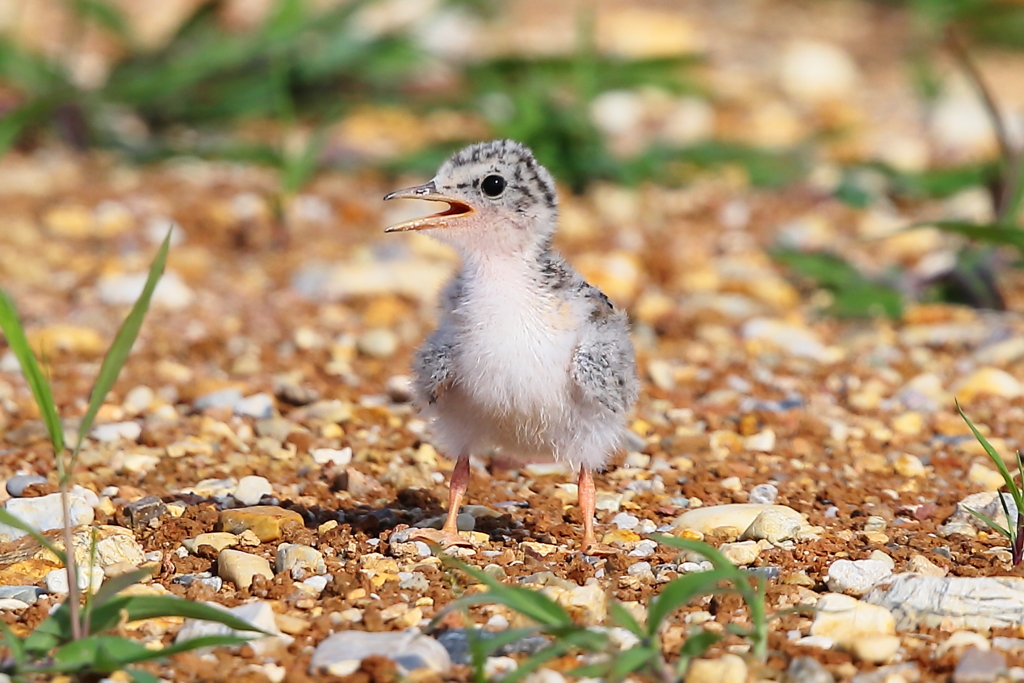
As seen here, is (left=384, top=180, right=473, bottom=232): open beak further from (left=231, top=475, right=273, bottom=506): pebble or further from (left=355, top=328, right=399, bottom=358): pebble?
(left=355, top=328, right=399, bottom=358): pebble

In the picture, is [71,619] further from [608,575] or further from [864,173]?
[864,173]

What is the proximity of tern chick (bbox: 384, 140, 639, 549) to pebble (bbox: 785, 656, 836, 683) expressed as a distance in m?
0.77

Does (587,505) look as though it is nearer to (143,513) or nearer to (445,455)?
(445,455)

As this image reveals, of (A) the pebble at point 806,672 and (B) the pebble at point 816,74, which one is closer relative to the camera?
(A) the pebble at point 806,672

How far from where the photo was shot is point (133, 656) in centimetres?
251

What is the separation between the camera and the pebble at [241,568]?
306cm

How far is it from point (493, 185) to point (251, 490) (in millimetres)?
1027

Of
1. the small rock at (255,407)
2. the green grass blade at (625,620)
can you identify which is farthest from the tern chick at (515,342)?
the small rock at (255,407)

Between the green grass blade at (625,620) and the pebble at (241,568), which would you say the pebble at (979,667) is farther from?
the pebble at (241,568)

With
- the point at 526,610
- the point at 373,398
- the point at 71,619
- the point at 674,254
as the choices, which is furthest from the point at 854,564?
the point at 674,254

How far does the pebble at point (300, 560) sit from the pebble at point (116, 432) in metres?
1.19

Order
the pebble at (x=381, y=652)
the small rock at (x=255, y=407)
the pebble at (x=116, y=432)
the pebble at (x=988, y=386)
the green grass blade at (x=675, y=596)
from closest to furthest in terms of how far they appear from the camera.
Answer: the green grass blade at (x=675, y=596)
the pebble at (x=381, y=652)
the pebble at (x=116, y=432)
the small rock at (x=255, y=407)
the pebble at (x=988, y=386)

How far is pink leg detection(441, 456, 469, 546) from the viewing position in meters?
3.34

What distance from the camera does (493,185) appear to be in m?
3.62
